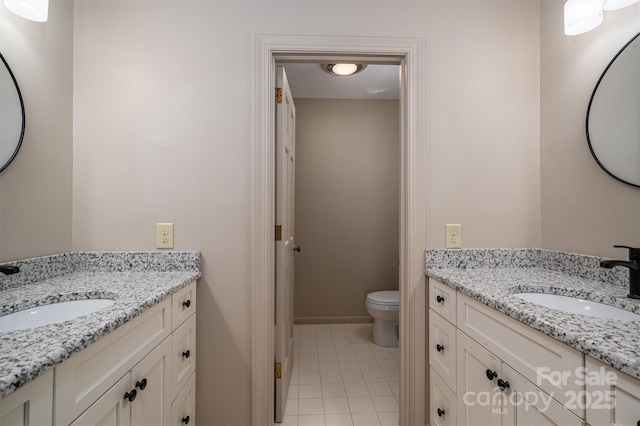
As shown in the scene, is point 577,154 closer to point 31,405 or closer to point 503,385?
point 503,385

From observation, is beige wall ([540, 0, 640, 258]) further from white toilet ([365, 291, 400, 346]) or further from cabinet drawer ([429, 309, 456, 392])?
white toilet ([365, 291, 400, 346])

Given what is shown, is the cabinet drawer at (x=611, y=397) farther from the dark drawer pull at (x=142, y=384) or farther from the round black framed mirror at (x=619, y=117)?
the dark drawer pull at (x=142, y=384)

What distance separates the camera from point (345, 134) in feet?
10.1

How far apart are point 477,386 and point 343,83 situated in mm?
2522

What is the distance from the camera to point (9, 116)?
112 cm

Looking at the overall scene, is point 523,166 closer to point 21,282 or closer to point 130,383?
point 130,383

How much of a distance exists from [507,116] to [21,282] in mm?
2325

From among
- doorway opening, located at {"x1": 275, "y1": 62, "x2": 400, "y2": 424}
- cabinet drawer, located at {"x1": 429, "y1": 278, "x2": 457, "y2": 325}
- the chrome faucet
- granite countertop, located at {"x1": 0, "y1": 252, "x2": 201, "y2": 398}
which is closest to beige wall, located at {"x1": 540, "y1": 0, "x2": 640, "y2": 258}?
the chrome faucet

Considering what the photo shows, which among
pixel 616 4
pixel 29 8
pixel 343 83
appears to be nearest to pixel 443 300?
pixel 616 4

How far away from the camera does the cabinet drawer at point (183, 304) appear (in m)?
1.20

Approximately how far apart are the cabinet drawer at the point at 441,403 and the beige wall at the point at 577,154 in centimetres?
85

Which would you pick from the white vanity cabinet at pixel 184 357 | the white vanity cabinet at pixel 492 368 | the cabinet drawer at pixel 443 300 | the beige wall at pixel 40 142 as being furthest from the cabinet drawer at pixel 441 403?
the beige wall at pixel 40 142

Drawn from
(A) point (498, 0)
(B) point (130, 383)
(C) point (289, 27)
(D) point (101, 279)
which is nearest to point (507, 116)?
(A) point (498, 0)

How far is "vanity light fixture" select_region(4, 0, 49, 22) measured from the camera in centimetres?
110
